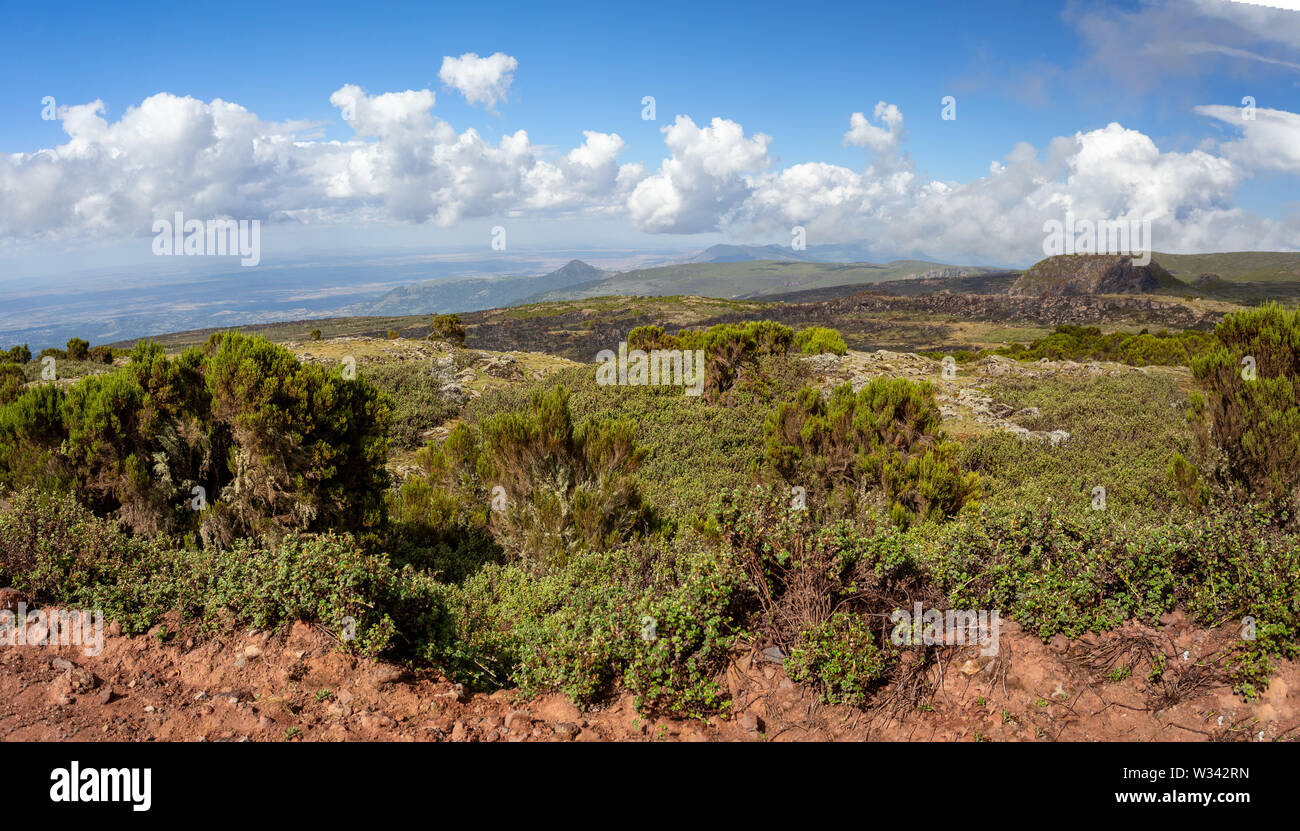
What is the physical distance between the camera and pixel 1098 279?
111 m

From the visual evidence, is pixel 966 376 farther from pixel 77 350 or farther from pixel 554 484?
pixel 77 350

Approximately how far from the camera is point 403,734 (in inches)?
136

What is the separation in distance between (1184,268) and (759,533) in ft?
771

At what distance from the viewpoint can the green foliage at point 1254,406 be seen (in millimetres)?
6844

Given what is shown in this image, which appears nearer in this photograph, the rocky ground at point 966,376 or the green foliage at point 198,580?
the green foliage at point 198,580

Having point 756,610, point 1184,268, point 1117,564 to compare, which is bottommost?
point 756,610

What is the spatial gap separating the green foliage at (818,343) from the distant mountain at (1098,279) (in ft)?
327

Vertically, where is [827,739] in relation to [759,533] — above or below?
below

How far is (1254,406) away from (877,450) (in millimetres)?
4537

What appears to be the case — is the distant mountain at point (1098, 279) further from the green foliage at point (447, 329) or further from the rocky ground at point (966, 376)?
the green foliage at point (447, 329)

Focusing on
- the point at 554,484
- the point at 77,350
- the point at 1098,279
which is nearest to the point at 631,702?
the point at 554,484

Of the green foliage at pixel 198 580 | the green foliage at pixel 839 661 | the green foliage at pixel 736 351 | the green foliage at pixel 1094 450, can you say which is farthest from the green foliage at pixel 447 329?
the green foliage at pixel 839 661
